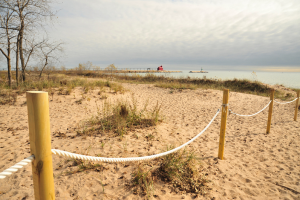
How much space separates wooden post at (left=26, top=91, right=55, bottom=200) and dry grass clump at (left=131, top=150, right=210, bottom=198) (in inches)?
63.0

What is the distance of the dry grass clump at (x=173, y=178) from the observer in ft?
8.54

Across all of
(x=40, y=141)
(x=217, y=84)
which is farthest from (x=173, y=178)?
(x=217, y=84)

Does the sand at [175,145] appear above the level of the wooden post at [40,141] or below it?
below

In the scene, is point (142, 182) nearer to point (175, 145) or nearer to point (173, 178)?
point (173, 178)

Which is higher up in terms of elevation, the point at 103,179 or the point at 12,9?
the point at 12,9

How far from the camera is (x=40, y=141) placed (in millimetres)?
1138

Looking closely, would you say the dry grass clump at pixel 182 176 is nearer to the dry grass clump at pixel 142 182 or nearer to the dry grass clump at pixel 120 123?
the dry grass clump at pixel 142 182

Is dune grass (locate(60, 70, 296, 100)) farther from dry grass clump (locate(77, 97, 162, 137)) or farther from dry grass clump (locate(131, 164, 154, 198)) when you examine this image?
dry grass clump (locate(131, 164, 154, 198))

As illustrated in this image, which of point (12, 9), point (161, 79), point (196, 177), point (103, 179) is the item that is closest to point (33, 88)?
point (12, 9)

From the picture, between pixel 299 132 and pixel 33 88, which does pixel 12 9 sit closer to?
pixel 33 88

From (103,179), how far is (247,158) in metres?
3.32

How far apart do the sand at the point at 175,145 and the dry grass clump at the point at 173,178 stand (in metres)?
0.10

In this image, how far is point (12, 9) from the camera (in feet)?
30.3

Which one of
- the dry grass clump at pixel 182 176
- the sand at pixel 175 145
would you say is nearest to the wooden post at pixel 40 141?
the sand at pixel 175 145
